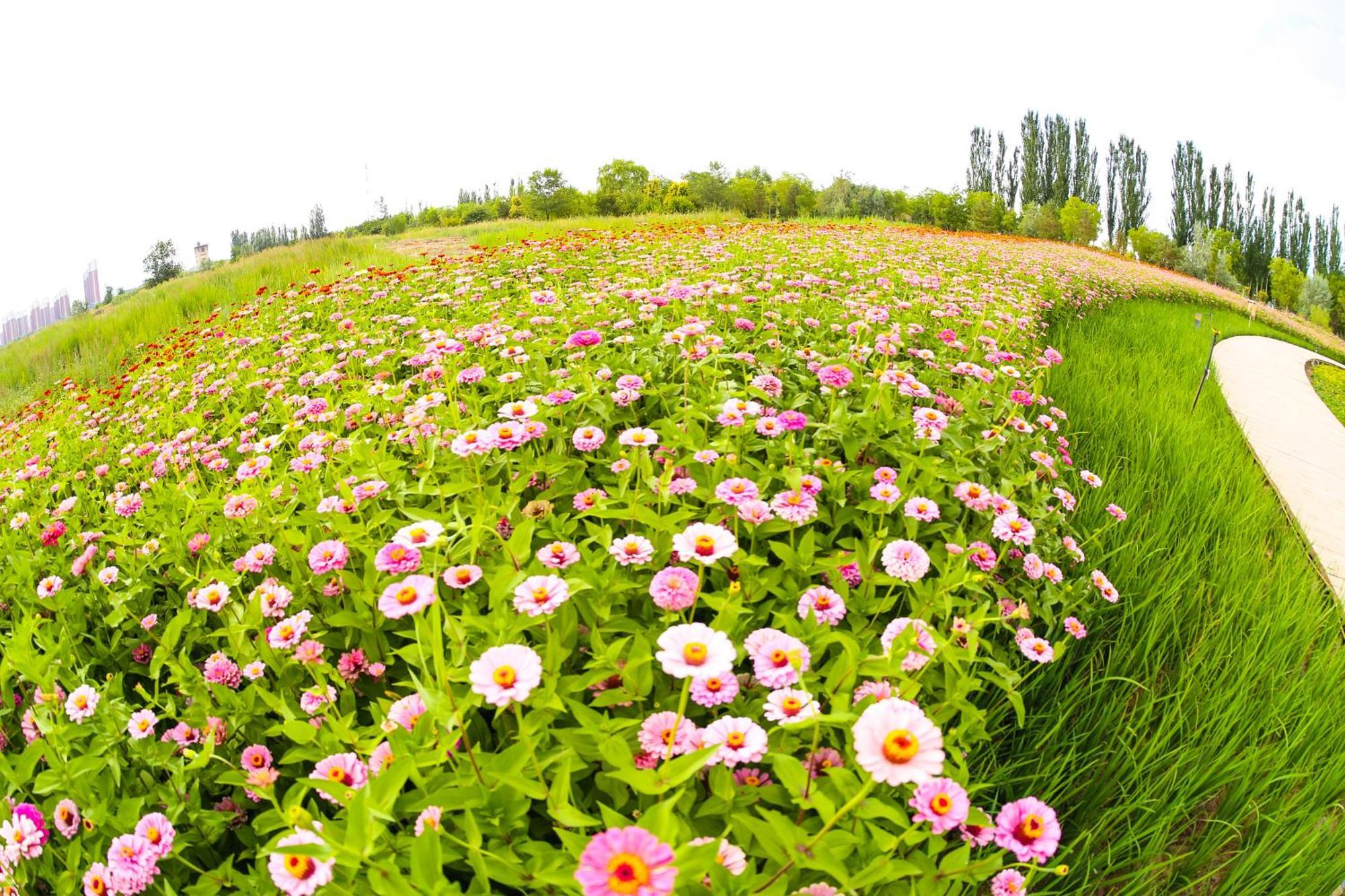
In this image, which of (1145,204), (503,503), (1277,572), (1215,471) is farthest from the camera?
(1145,204)

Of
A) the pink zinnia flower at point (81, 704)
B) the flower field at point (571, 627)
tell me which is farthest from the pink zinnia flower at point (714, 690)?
the pink zinnia flower at point (81, 704)

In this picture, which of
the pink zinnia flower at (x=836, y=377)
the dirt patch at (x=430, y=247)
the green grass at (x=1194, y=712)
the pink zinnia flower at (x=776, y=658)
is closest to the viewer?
the pink zinnia flower at (x=776, y=658)

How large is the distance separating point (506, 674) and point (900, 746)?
51 cm

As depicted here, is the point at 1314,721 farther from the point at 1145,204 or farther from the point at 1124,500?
the point at 1145,204

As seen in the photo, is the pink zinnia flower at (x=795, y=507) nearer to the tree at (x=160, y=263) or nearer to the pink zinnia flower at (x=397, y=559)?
the pink zinnia flower at (x=397, y=559)

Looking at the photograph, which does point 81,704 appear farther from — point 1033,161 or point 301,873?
point 1033,161

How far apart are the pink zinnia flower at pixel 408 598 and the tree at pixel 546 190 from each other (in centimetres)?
3174

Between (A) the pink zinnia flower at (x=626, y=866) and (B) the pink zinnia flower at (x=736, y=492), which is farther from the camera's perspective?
(B) the pink zinnia flower at (x=736, y=492)

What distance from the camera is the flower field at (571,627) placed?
906mm

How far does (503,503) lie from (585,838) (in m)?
0.91

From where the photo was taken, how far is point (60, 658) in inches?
63.3

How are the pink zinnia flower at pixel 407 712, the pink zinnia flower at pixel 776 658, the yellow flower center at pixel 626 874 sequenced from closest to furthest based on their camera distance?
the yellow flower center at pixel 626 874, the pink zinnia flower at pixel 776 658, the pink zinnia flower at pixel 407 712

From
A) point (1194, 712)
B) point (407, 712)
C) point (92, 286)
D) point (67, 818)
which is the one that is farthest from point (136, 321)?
point (92, 286)

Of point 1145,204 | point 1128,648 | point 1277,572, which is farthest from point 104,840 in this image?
point 1145,204
